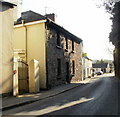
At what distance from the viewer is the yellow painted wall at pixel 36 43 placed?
15.1m

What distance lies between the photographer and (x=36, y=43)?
15586mm

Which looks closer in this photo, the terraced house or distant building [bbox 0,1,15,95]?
distant building [bbox 0,1,15,95]

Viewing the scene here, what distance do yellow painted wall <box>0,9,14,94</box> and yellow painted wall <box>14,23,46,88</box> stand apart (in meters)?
3.84

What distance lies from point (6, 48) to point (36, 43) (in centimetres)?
452

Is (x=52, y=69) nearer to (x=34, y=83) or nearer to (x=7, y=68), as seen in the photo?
(x=34, y=83)

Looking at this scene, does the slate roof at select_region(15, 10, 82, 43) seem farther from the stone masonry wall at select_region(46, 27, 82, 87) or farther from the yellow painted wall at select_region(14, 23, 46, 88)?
the yellow painted wall at select_region(14, 23, 46, 88)

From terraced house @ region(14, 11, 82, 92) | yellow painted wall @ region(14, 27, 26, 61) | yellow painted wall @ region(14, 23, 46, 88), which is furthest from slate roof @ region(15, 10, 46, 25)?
yellow painted wall @ region(14, 27, 26, 61)

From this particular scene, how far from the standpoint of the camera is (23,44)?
16.2m

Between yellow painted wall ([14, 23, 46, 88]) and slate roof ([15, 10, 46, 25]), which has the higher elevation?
slate roof ([15, 10, 46, 25])

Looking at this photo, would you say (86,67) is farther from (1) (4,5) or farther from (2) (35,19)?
(1) (4,5)

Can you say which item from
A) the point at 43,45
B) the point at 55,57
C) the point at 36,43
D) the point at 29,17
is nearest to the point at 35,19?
the point at 29,17

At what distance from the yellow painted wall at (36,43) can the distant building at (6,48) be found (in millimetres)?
3837

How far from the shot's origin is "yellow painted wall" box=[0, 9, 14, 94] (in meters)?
10.9

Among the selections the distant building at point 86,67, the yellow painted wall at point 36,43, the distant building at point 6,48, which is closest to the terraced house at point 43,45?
the yellow painted wall at point 36,43
